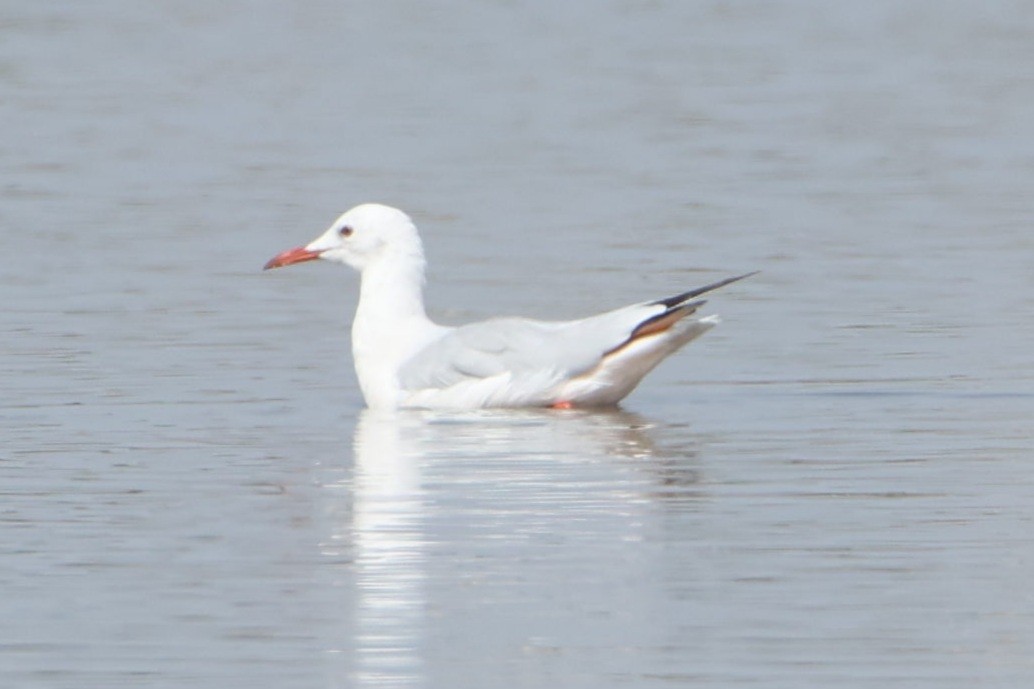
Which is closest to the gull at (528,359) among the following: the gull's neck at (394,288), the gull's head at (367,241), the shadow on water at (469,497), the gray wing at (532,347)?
the gray wing at (532,347)

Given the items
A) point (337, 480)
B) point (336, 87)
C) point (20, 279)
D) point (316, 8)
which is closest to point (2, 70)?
point (336, 87)

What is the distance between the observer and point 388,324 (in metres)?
13.3

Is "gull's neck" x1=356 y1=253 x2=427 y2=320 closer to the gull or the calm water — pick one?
the gull

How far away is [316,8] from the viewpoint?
33.9 metres

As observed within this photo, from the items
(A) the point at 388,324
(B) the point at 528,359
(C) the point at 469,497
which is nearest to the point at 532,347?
(B) the point at 528,359

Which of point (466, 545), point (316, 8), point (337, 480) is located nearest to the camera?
point (466, 545)

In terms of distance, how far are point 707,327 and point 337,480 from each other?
2.54 meters

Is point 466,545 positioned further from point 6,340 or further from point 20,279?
point 20,279

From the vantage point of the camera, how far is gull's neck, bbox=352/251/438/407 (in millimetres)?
12766

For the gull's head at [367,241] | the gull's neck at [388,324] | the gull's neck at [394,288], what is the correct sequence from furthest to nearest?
the gull's head at [367,241] < the gull's neck at [394,288] < the gull's neck at [388,324]

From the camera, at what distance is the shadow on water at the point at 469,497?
810cm

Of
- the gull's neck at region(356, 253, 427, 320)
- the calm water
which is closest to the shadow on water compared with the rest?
the calm water

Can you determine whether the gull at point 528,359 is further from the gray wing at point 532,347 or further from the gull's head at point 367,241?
the gull's head at point 367,241

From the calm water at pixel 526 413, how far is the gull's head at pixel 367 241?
56cm
